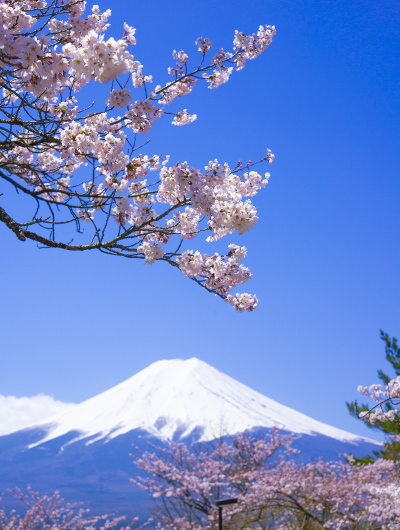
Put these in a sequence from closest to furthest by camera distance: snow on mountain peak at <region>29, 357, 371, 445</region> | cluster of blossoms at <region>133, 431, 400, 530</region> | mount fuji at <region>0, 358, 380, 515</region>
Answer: cluster of blossoms at <region>133, 431, 400, 530</region> < mount fuji at <region>0, 358, 380, 515</region> < snow on mountain peak at <region>29, 357, 371, 445</region>

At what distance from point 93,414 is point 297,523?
187 meters

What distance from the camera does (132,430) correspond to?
15450cm

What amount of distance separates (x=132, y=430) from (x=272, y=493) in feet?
507

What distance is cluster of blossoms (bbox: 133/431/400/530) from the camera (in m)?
9.12

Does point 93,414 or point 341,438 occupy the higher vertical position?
point 93,414

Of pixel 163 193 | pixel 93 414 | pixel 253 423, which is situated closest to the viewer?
pixel 163 193

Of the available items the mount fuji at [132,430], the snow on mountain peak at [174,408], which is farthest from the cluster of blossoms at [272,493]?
the snow on mountain peak at [174,408]

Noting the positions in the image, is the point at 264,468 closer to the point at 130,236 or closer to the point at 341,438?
the point at 130,236

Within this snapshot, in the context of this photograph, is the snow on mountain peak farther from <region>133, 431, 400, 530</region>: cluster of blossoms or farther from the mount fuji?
<region>133, 431, 400, 530</region>: cluster of blossoms

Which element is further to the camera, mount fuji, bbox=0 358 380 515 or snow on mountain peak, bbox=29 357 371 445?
snow on mountain peak, bbox=29 357 371 445

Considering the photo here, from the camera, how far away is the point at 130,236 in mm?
3627

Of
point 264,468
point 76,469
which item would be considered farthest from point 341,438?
point 264,468

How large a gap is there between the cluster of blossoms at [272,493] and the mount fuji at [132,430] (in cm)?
11857

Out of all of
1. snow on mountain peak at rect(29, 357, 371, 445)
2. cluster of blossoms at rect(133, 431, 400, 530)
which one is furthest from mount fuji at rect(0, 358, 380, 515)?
cluster of blossoms at rect(133, 431, 400, 530)
